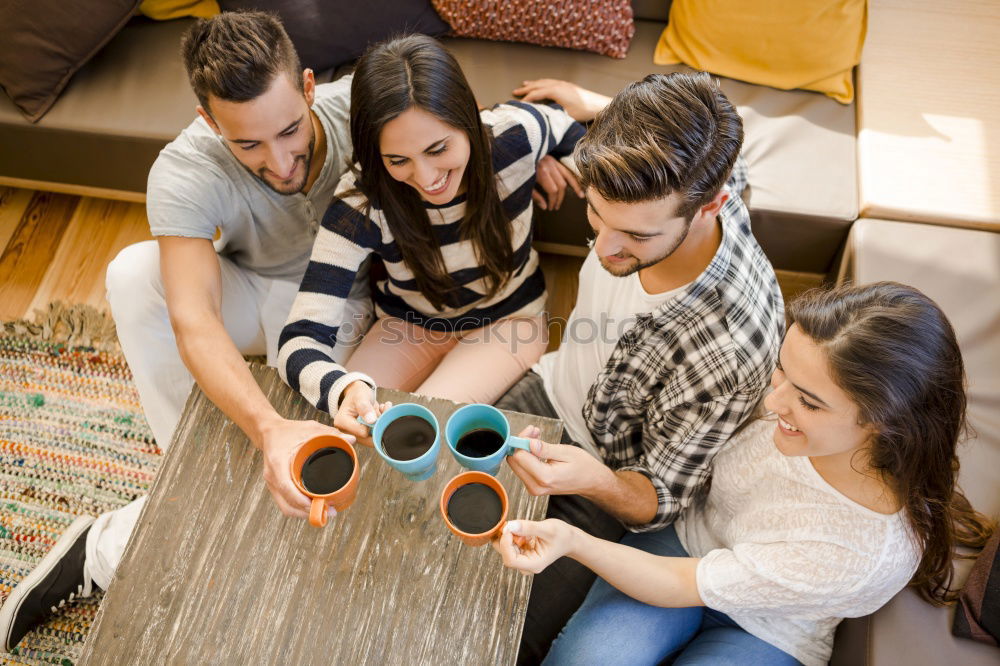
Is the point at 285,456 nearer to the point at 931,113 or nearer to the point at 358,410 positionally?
the point at 358,410

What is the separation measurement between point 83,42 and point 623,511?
1.96 meters

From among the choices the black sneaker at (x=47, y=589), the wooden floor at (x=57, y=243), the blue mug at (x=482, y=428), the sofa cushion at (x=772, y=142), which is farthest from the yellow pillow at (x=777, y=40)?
the black sneaker at (x=47, y=589)

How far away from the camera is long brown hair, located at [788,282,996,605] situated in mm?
1038

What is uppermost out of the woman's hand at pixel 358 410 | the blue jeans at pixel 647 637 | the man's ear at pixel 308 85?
A: the man's ear at pixel 308 85

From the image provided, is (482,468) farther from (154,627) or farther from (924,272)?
(924,272)

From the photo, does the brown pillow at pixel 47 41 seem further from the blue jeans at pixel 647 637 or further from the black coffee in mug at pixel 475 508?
the blue jeans at pixel 647 637

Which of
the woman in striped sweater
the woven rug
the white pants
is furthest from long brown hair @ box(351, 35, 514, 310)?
the woven rug

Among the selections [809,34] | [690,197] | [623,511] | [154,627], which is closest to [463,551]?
[623,511]

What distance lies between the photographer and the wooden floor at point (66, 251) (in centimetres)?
241

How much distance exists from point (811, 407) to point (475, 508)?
542 millimetres

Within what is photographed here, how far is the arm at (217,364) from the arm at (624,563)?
382mm

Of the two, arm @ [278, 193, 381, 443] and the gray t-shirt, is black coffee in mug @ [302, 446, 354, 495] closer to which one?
arm @ [278, 193, 381, 443]

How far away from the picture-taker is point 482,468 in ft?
3.65

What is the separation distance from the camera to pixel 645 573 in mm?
1271
